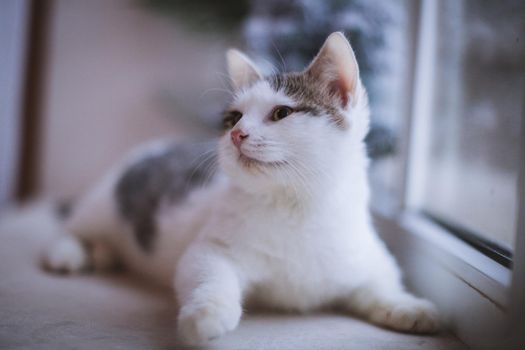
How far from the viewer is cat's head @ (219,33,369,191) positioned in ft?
3.39

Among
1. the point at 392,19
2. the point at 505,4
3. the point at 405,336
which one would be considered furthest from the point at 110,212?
the point at 505,4

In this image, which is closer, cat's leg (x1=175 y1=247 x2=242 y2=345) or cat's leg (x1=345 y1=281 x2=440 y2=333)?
cat's leg (x1=175 y1=247 x2=242 y2=345)

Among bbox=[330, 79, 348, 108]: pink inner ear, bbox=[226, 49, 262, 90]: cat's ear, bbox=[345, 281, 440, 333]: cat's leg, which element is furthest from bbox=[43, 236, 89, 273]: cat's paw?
bbox=[330, 79, 348, 108]: pink inner ear

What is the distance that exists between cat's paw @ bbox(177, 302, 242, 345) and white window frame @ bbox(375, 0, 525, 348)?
570 millimetres

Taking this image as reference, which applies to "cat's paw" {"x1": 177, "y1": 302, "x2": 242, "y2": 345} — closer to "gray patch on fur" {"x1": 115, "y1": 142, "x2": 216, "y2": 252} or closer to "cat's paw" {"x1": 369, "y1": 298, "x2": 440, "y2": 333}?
"cat's paw" {"x1": 369, "y1": 298, "x2": 440, "y2": 333}

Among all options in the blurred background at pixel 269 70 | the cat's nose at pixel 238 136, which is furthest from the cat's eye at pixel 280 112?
the blurred background at pixel 269 70

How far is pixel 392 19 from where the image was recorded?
1.59 metres

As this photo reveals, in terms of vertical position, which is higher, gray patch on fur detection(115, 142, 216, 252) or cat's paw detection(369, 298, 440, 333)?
gray patch on fur detection(115, 142, 216, 252)

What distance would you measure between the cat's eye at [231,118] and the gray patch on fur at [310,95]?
0.41ft

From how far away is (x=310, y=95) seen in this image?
1.14m

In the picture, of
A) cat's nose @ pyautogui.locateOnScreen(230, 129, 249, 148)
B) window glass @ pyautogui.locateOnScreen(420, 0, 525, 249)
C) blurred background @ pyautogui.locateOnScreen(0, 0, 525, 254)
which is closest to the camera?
cat's nose @ pyautogui.locateOnScreen(230, 129, 249, 148)

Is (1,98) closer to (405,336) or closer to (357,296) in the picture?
(357,296)

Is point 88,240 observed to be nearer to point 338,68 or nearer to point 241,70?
point 241,70

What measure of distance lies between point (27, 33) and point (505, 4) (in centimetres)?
271
